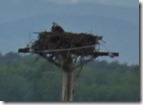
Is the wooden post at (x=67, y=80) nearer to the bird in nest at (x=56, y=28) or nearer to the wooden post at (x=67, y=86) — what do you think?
the wooden post at (x=67, y=86)

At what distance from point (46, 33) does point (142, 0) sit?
493 millimetres

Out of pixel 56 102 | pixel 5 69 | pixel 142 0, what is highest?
pixel 142 0

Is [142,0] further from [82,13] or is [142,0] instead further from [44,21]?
[44,21]

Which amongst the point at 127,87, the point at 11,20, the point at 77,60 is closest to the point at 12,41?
the point at 11,20

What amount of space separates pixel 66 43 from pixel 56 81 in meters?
0.19

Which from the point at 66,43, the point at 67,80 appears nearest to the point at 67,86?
the point at 67,80

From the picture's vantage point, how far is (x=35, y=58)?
2.26 metres

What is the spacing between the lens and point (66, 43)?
7.46 ft

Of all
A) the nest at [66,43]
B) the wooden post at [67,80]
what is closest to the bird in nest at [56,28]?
the nest at [66,43]

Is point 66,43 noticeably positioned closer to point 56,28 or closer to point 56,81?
point 56,28

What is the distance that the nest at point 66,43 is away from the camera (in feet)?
7.37

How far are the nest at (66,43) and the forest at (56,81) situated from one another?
65mm

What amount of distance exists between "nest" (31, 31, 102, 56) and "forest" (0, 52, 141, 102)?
65 millimetres

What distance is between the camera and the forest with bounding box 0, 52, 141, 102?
2191 mm
